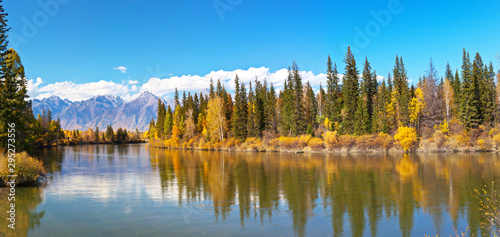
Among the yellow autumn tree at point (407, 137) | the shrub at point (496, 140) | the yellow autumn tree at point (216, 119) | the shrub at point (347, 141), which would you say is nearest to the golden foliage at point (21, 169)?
the shrub at point (347, 141)

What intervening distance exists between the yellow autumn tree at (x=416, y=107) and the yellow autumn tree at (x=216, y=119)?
46176mm

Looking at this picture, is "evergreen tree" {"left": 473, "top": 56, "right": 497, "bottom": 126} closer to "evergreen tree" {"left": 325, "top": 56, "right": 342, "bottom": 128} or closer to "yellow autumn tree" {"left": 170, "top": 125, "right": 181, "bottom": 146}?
"evergreen tree" {"left": 325, "top": 56, "right": 342, "bottom": 128}

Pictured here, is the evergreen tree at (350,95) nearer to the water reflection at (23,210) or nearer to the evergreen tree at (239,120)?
the evergreen tree at (239,120)

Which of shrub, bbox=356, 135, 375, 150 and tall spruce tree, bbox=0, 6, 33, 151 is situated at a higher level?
tall spruce tree, bbox=0, 6, 33, 151

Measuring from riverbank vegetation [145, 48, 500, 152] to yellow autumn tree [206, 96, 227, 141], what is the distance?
276 millimetres

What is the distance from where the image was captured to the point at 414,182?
25859 millimetres

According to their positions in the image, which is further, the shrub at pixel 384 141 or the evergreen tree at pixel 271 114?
the evergreen tree at pixel 271 114

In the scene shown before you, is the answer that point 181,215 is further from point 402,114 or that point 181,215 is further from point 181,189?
point 402,114

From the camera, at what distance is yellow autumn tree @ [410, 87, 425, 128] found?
6406 centimetres

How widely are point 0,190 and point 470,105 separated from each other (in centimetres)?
7127

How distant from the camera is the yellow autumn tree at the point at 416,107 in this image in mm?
64062

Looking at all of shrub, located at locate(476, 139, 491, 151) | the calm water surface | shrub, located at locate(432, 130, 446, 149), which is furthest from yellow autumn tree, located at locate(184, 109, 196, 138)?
shrub, located at locate(476, 139, 491, 151)

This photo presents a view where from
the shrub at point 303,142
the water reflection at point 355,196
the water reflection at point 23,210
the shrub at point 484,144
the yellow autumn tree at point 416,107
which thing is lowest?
the water reflection at point 355,196

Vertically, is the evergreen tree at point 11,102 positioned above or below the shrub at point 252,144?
above
